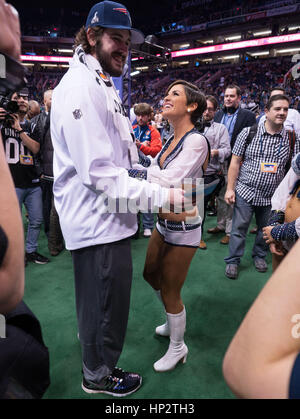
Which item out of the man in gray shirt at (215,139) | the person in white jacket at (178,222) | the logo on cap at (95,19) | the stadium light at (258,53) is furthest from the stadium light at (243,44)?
the logo on cap at (95,19)

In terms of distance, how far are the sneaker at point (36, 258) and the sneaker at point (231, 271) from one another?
93.5 inches

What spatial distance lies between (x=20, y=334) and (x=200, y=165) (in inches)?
58.6

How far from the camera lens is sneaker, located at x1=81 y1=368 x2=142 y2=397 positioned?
175cm

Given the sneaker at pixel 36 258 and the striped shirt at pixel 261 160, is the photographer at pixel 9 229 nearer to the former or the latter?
the striped shirt at pixel 261 160

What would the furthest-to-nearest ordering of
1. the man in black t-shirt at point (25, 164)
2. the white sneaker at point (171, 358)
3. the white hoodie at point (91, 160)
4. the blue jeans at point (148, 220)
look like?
the blue jeans at point (148, 220)
the man in black t-shirt at point (25, 164)
the white sneaker at point (171, 358)
the white hoodie at point (91, 160)

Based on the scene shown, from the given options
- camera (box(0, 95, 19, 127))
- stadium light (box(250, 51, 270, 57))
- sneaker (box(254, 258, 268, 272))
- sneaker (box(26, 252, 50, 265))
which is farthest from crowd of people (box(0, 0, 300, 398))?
stadium light (box(250, 51, 270, 57))

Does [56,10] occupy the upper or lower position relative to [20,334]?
upper

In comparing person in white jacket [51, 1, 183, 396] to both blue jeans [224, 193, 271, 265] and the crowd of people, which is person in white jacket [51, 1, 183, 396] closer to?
the crowd of people

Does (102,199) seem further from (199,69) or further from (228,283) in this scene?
(199,69)

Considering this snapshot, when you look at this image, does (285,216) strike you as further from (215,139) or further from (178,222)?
(215,139)

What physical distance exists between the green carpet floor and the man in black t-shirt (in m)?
0.45

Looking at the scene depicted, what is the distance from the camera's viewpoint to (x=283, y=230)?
1657 millimetres

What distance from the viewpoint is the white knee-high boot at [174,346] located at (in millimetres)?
1928

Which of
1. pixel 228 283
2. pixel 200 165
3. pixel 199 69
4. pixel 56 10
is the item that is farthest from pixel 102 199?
pixel 56 10
